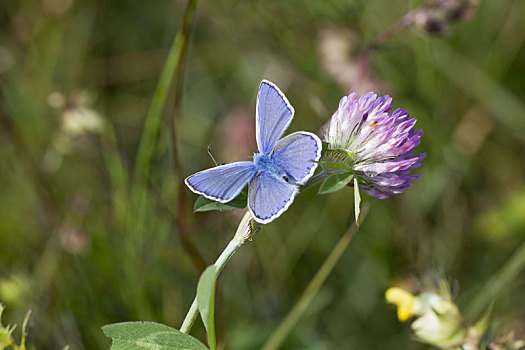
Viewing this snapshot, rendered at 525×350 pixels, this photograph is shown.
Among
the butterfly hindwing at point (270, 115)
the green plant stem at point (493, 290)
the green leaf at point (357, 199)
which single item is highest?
the butterfly hindwing at point (270, 115)

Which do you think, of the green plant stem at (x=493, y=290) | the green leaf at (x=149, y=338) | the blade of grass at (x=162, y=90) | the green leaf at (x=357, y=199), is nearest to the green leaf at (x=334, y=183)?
the green leaf at (x=357, y=199)

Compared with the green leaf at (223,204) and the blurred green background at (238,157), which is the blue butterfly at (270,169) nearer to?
the green leaf at (223,204)

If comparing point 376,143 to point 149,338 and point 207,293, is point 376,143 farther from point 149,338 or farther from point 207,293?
point 149,338

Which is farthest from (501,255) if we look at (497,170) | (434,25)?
(434,25)

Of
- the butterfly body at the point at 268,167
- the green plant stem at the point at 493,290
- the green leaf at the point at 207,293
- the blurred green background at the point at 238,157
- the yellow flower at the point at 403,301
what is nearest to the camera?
the green leaf at the point at 207,293

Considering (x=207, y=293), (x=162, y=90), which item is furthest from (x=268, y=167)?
(x=162, y=90)

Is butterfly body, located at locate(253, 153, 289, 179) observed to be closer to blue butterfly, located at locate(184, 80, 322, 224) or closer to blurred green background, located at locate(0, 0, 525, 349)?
blue butterfly, located at locate(184, 80, 322, 224)
